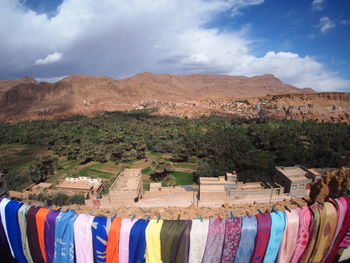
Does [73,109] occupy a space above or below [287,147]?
above

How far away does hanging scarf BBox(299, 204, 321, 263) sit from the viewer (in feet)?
11.6

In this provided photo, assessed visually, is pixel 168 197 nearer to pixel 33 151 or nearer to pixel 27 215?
pixel 27 215

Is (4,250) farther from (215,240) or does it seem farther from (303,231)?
(303,231)

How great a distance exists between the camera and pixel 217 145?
31719mm

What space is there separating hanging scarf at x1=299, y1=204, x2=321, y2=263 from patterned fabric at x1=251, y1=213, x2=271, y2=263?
80 cm

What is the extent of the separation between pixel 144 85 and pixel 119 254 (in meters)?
117

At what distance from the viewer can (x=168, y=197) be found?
17266 millimetres

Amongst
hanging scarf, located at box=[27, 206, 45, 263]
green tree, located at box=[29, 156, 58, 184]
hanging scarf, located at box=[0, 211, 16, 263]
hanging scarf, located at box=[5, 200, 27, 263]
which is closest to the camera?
hanging scarf, located at box=[27, 206, 45, 263]

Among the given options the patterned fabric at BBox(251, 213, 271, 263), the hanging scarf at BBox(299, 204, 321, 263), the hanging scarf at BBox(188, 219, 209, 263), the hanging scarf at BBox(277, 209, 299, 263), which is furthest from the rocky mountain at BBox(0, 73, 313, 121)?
the hanging scarf at BBox(299, 204, 321, 263)

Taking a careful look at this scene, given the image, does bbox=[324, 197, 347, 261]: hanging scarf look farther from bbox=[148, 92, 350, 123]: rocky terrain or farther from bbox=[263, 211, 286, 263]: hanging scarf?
bbox=[148, 92, 350, 123]: rocky terrain

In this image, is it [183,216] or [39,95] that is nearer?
[183,216]

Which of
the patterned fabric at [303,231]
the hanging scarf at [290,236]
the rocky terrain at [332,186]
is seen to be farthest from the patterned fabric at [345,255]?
the rocky terrain at [332,186]

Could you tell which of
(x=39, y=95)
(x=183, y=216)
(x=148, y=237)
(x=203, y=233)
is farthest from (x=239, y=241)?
(x=39, y=95)

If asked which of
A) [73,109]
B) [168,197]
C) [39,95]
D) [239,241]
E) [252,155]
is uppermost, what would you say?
[39,95]
